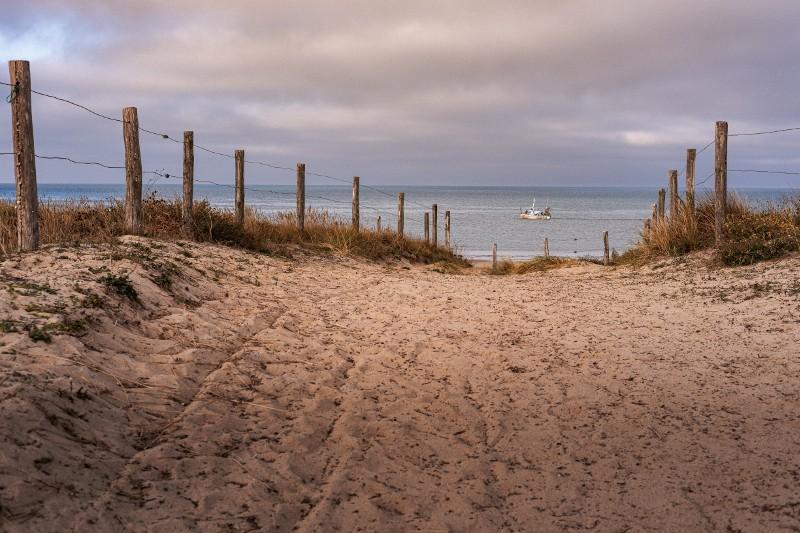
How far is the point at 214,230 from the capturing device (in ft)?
38.7

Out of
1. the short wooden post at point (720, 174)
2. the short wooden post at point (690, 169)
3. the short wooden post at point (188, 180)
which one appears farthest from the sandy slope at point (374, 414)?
the short wooden post at point (690, 169)

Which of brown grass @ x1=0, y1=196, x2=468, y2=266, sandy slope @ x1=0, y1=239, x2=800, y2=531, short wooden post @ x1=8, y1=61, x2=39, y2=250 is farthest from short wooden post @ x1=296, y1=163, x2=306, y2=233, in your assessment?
short wooden post @ x1=8, y1=61, x2=39, y2=250

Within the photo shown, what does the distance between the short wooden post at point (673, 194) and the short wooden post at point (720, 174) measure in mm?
2298

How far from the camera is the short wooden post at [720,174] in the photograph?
40.0 ft

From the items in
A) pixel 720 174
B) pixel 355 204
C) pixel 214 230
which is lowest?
pixel 214 230

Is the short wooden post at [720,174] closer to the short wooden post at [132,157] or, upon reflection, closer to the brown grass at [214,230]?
the brown grass at [214,230]

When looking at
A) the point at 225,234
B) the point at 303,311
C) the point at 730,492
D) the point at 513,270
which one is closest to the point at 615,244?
the point at 513,270

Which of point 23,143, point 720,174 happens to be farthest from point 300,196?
point 720,174

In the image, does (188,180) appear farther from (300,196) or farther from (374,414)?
(374,414)

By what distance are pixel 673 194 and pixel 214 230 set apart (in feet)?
34.3

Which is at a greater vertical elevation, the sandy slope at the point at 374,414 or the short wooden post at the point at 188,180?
the short wooden post at the point at 188,180

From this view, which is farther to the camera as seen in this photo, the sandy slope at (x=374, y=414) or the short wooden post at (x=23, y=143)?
Answer: the short wooden post at (x=23, y=143)

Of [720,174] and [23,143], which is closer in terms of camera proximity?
[23,143]

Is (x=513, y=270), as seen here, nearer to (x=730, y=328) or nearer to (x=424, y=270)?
(x=424, y=270)
